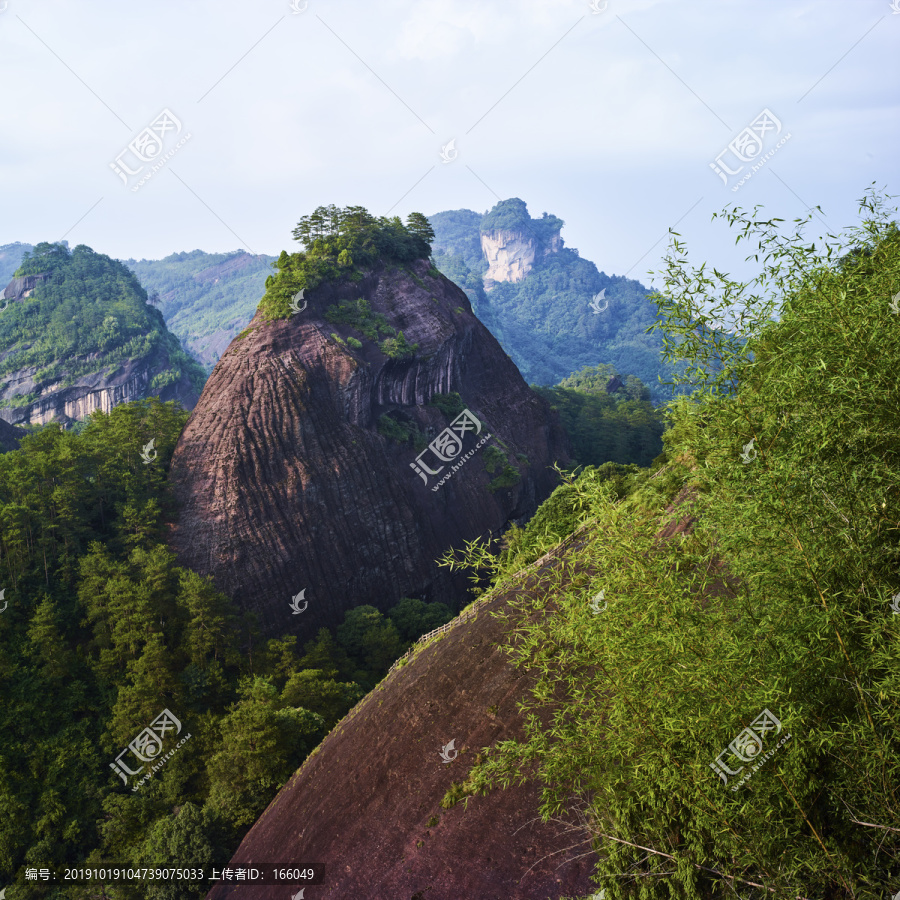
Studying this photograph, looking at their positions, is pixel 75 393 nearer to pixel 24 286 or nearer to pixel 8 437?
pixel 24 286

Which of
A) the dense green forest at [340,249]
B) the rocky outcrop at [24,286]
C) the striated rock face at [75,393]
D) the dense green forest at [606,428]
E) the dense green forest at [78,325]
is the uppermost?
the rocky outcrop at [24,286]

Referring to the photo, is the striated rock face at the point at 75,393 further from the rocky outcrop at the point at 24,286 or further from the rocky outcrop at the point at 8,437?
the rocky outcrop at the point at 8,437

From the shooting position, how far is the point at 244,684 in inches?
875

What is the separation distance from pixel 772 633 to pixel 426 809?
6.56 metres

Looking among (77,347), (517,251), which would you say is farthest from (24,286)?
(517,251)

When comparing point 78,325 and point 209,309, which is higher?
point 209,309

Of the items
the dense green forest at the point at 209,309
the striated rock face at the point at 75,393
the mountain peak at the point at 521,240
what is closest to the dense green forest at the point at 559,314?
the mountain peak at the point at 521,240

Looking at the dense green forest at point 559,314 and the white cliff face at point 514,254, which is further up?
the white cliff face at point 514,254

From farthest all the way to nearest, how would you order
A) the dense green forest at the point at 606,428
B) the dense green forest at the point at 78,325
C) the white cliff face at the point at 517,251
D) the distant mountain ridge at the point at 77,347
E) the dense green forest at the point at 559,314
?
the white cliff face at the point at 517,251 < the dense green forest at the point at 559,314 < the dense green forest at the point at 78,325 < the distant mountain ridge at the point at 77,347 < the dense green forest at the point at 606,428

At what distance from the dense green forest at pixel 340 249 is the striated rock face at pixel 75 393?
41953 mm

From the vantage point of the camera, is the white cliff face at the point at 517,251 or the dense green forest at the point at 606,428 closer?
the dense green forest at the point at 606,428

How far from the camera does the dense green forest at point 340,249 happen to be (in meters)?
35.5

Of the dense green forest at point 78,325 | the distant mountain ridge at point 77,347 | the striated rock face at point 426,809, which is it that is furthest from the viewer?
the dense green forest at point 78,325

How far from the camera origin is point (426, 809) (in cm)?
992
